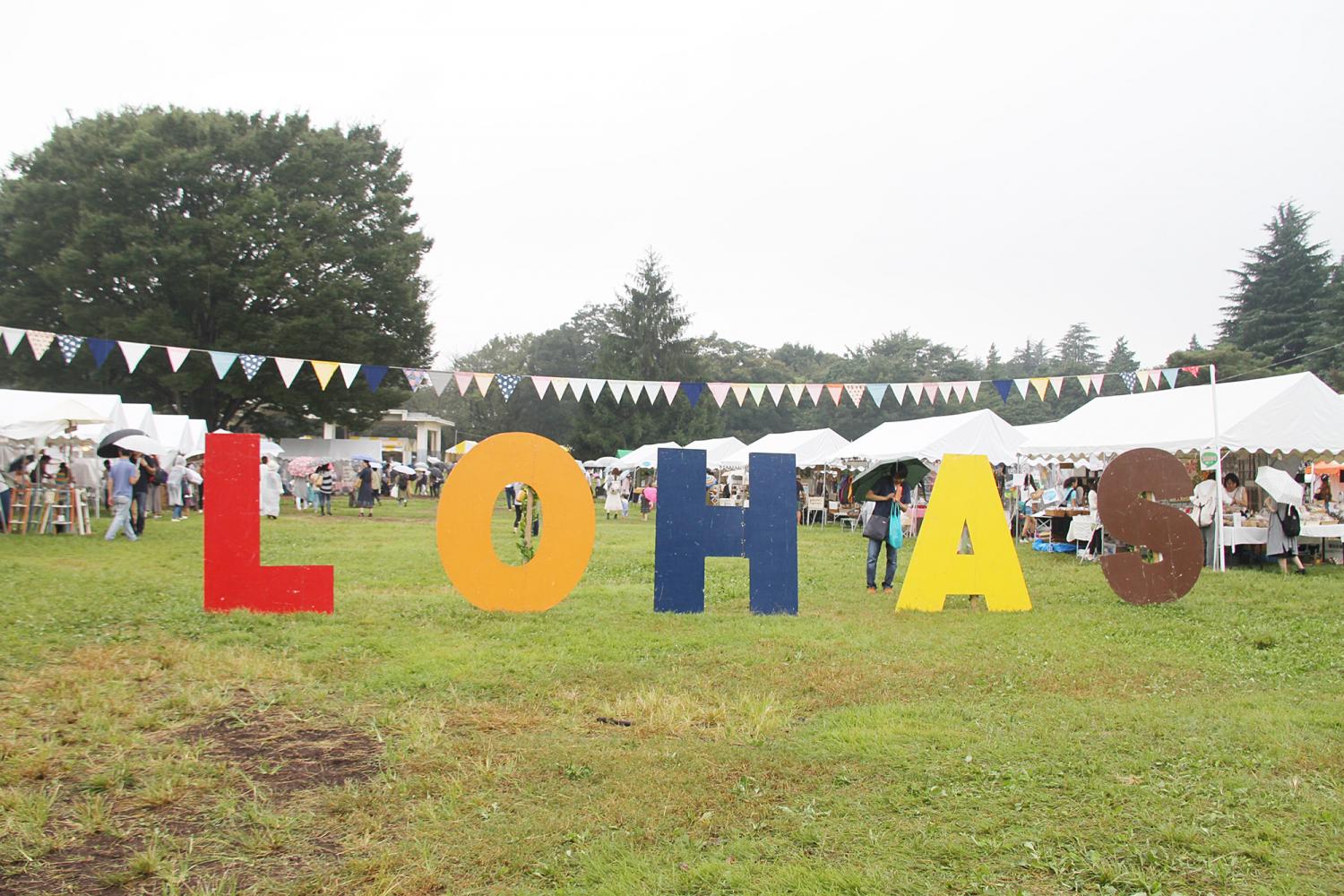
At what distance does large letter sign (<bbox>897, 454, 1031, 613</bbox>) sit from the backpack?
666cm

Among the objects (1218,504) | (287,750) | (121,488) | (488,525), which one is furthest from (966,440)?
(287,750)

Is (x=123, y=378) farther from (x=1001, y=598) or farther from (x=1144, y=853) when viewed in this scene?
(x=1144, y=853)

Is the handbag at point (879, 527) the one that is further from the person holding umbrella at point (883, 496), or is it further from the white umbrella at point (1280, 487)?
the white umbrella at point (1280, 487)

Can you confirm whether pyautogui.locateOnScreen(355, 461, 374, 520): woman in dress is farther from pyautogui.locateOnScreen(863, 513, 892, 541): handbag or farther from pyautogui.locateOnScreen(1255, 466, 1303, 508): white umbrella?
pyautogui.locateOnScreen(1255, 466, 1303, 508): white umbrella

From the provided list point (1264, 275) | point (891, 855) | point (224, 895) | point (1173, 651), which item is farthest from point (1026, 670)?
point (1264, 275)

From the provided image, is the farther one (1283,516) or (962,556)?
(1283,516)

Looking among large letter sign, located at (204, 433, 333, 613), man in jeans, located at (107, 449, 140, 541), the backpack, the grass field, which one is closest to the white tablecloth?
the backpack

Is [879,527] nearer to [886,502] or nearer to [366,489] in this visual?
[886,502]

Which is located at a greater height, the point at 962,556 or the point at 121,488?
the point at 121,488

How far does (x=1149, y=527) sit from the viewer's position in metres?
10.9

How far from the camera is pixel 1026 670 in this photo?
7098 mm

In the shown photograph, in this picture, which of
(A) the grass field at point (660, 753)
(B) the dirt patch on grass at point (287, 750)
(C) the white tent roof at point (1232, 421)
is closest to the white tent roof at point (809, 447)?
(C) the white tent roof at point (1232, 421)

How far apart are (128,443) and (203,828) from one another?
57.9ft

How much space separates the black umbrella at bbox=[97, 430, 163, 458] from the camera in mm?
18561
